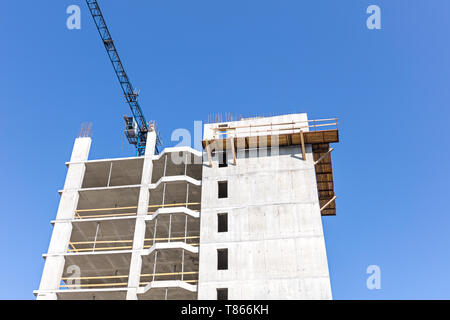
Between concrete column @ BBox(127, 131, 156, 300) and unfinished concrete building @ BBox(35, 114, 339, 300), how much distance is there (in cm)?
7

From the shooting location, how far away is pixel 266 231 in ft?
95.3

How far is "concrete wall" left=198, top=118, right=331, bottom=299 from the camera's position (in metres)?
27.0

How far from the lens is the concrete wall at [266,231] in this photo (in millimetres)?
26984

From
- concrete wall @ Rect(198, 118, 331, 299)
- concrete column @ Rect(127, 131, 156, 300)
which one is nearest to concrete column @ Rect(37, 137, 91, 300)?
concrete column @ Rect(127, 131, 156, 300)

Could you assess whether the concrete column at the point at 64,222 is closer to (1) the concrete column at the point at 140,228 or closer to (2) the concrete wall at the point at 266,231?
(1) the concrete column at the point at 140,228

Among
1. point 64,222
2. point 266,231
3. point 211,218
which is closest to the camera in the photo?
point 266,231

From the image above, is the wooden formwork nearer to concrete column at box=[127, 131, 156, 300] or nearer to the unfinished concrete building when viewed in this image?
the unfinished concrete building

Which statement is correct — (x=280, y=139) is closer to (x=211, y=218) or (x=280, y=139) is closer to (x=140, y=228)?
(x=211, y=218)

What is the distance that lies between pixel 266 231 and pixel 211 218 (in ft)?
13.0

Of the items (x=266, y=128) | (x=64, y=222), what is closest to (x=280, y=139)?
(x=266, y=128)

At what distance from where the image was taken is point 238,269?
27906mm
